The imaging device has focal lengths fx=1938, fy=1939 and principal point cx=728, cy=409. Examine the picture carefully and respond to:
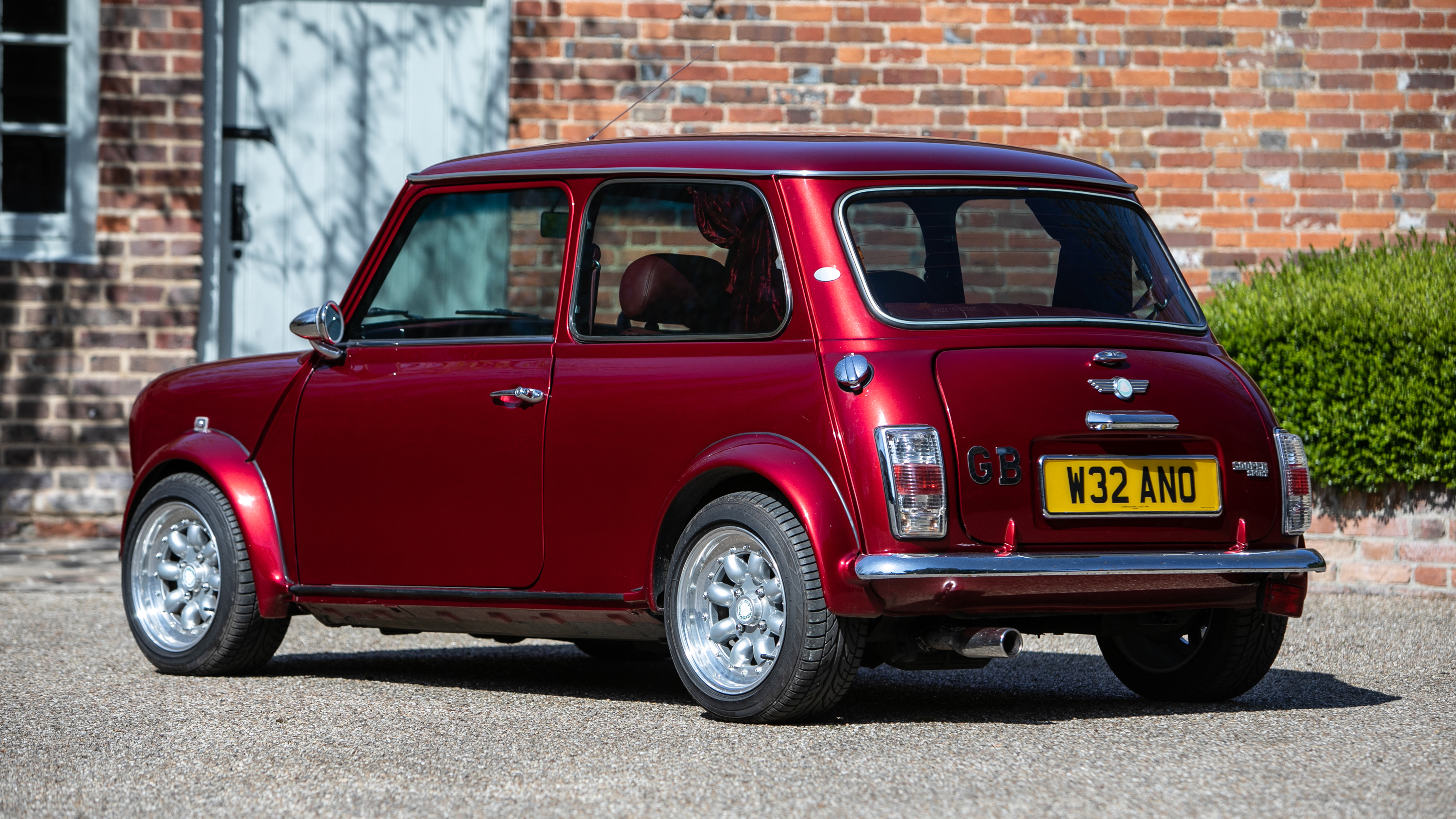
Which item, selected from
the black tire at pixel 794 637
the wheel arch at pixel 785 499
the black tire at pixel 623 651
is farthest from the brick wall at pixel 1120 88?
the black tire at pixel 794 637

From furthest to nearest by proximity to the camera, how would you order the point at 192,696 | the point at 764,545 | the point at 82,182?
the point at 82,182, the point at 192,696, the point at 764,545

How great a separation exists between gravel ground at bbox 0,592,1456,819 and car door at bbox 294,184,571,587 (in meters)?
0.46

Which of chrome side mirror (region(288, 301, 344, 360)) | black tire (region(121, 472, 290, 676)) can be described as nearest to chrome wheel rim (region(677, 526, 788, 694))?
chrome side mirror (region(288, 301, 344, 360))

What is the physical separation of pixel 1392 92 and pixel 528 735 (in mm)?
8341

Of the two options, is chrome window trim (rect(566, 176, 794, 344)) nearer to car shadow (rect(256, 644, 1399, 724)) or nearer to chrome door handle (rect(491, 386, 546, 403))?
chrome door handle (rect(491, 386, 546, 403))

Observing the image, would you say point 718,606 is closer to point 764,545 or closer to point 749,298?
point 764,545

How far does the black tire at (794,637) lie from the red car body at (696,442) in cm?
7

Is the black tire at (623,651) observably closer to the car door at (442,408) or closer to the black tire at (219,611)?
the car door at (442,408)

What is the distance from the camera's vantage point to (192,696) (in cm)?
616

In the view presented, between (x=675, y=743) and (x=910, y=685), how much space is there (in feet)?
5.54

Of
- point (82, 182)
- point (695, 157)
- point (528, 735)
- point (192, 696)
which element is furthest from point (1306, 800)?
point (82, 182)

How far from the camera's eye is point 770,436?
5258 millimetres

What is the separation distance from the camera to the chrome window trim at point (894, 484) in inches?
196

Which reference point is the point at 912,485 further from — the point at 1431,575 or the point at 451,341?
the point at 1431,575
